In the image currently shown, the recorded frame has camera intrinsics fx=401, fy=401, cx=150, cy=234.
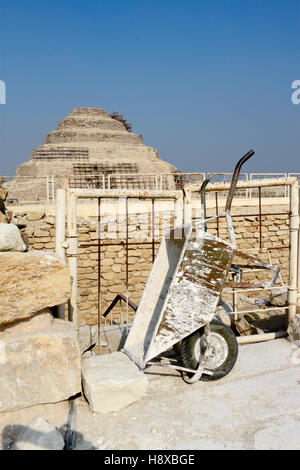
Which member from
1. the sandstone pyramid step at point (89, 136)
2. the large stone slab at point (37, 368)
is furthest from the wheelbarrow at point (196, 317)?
the sandstone pyramid step at point (89, 136)

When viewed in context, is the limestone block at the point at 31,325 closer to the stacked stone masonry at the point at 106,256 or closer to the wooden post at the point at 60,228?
the wooden post at the point at 60,228

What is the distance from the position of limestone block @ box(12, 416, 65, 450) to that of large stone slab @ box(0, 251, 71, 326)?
2.01 feet

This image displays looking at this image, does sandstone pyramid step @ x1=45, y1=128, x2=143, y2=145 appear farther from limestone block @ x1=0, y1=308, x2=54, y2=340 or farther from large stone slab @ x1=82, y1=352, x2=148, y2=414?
large stone slab @ x1=82, y1=352, x2=148, y2=414

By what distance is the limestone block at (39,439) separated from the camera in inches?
74.3

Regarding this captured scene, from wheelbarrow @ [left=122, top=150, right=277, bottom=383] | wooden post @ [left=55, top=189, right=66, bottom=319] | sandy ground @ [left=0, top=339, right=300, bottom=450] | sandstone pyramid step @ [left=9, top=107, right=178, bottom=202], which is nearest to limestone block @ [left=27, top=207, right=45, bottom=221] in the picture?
wooden post @ [left=55, top=189, right=66, bottom=319]

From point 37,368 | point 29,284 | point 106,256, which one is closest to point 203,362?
point 37,368

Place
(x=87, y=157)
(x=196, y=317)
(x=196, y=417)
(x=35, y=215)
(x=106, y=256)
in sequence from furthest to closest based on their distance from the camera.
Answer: (x=87, y=157) < (x=35, y=215) < (x=106, y=256) < (x=196, y=317) < (x=196, y=417)

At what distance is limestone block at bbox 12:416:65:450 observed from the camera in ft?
6.19

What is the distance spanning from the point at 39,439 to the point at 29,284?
0.83 meters

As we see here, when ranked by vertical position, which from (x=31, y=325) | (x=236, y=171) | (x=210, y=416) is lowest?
(x=210, y=416)

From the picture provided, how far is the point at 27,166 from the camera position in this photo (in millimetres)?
32844

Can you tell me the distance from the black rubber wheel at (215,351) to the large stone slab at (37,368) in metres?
0.78

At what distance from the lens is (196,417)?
7.48ft

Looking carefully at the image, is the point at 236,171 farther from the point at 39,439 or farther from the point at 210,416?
the point at 39,439
